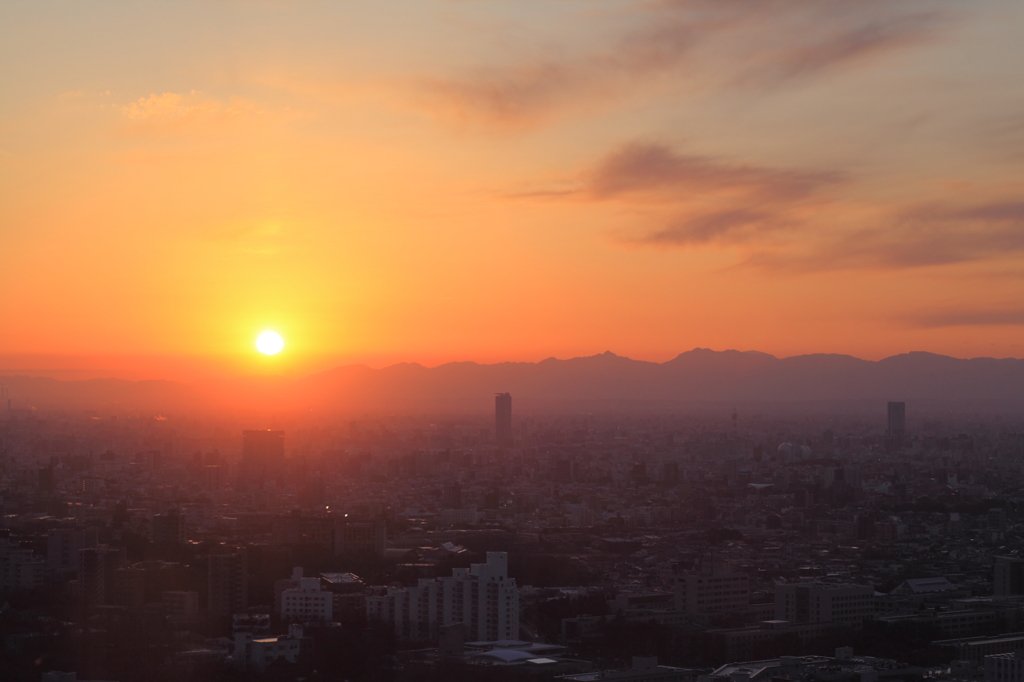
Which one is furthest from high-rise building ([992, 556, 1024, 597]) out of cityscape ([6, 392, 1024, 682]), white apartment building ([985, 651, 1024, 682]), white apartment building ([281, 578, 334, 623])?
white apartment building ([281, 578, 334, 623])

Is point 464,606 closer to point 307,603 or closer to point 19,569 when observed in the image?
point 307,603

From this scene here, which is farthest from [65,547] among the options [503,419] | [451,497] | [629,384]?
[629,384]

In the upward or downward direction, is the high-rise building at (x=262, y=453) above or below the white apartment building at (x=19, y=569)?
above

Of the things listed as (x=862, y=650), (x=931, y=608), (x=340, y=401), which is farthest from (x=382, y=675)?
(x=340, y=401)

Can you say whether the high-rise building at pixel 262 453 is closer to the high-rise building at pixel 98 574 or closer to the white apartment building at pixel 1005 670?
the high-rise building at pixel 98 574

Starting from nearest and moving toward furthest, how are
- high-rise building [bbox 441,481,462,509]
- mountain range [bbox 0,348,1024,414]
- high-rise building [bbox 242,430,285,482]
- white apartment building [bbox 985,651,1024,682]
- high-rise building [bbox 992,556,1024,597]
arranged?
white apartment building [bbox 985,651,1024,682], high-rise building [bbox 992,556,1024,597], high-rise building [bbox 441,481,462,509], high-rise building [bbox 242,430,285,482], mountain range [bbox 0,348,1024,414]

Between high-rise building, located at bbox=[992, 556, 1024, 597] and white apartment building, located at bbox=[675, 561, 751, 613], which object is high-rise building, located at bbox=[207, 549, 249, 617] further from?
high-rise building, located at bbox=[992, 556, 1024, 597]

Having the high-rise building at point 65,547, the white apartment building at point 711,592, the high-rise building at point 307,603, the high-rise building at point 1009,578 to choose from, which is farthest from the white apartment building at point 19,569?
the high-rise building at point 1009,578
